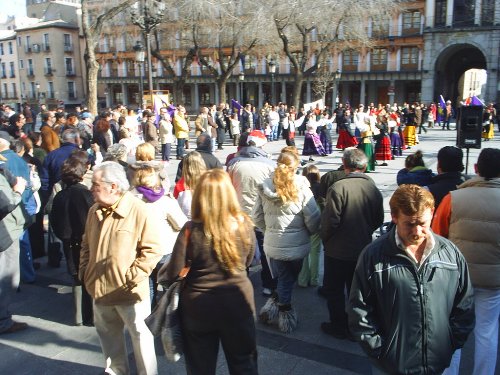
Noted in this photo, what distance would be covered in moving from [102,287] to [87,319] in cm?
154

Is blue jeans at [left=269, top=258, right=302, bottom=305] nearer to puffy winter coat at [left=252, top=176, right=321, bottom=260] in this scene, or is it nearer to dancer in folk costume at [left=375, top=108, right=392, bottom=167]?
puffy winter coat at [left=252, top=176, right=321, bottom=260]

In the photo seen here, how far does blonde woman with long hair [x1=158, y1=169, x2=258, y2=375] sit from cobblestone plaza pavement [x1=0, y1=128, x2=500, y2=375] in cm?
107

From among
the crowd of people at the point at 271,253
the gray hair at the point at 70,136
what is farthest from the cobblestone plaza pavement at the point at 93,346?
the gray hair at the point at 70,136

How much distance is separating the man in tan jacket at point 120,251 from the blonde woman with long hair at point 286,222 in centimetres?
125

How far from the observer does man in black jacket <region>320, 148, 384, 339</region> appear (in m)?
3.81

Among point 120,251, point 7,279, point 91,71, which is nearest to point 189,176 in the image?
point 120,251

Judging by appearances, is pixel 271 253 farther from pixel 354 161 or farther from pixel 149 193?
pixel 149 193

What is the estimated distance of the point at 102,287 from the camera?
10.2 ft

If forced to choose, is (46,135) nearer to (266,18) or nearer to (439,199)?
(439,199)

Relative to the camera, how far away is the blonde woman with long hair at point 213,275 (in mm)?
2543

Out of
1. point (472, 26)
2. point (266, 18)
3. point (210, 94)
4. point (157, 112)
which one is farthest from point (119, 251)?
point (210, 94)

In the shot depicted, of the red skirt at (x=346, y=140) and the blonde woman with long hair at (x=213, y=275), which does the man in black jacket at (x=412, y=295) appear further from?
the red skirt at (x=346, y=140)

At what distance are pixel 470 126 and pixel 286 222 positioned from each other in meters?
5.95

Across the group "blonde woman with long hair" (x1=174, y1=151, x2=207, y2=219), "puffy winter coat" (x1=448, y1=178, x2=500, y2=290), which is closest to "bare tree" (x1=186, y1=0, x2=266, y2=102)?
"blonde woman with long hair" (x1=174, y1=151, x2=207, y2=219)
